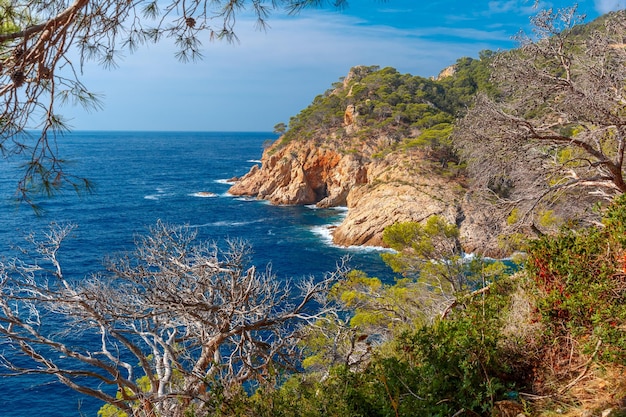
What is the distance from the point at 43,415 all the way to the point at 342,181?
101ft

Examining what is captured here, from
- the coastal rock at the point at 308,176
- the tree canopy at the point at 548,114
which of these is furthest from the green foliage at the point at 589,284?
the coastal rock at the point at 308,176

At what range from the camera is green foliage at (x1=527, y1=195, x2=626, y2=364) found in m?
3.84

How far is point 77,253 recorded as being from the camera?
26750mm

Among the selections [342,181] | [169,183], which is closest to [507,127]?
[342,181]

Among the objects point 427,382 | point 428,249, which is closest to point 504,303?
point 427,382

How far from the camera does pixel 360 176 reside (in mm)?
40125

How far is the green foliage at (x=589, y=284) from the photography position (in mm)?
3841

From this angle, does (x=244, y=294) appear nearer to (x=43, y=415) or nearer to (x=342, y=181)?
(x=43, y=415)

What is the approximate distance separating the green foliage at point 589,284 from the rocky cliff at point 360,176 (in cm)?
2210

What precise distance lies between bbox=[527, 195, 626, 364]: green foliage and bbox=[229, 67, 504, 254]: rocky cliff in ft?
72.5

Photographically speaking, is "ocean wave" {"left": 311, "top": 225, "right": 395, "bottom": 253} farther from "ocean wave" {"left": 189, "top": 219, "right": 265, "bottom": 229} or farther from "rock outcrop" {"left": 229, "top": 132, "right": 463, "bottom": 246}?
"ocean wave" {"left": 189, "top": 219, "right": 265, "bottom": 229}

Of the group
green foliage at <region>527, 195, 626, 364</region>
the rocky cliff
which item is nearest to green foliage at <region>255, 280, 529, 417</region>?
green foliage at <region>527, 195, 626, 364</region>

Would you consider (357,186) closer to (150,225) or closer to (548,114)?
(150,225)

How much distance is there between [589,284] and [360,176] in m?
36.1
